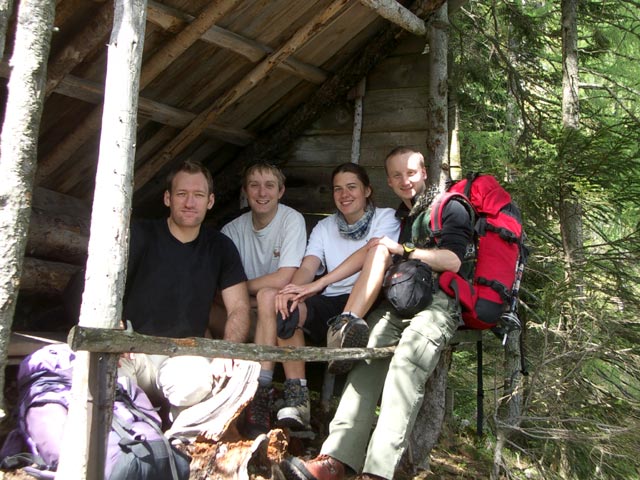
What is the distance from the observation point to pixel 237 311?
14.7 ft

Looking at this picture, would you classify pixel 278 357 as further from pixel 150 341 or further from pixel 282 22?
pixel 282 22

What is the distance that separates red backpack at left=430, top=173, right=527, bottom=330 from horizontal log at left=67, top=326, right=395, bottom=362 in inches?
36.5

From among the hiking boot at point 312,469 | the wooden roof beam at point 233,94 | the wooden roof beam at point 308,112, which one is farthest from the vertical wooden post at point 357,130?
the hiking boot at point 312,469

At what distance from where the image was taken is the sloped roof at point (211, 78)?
4.79 metres

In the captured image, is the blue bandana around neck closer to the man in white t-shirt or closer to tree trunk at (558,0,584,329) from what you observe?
the man in white t-shirt

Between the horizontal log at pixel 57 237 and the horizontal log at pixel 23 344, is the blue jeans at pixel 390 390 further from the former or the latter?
the horizontal log at pixel 57 237

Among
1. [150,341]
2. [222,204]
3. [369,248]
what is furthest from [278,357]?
[222,204]

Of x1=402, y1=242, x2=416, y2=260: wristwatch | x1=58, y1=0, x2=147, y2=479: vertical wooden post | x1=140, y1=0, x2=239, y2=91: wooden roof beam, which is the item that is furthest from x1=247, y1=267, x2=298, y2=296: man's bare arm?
x1=140, y1=0, x2=239, y2=91: wooden roof beam

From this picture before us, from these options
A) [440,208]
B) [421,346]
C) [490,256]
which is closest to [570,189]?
[490,256]

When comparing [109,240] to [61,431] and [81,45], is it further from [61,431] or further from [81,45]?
[81,45]

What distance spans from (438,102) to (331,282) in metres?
2.05

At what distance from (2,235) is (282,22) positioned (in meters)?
3.04

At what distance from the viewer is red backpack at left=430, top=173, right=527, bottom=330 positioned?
4406 mm

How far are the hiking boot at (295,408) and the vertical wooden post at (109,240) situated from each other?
4.64 feet
